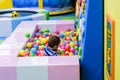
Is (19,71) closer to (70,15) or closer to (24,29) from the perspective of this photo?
(24,29)

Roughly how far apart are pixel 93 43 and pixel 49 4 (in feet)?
15.4

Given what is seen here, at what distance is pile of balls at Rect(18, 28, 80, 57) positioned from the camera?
232 cm

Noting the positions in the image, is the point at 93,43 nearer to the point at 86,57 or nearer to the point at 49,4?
the point at 86,57

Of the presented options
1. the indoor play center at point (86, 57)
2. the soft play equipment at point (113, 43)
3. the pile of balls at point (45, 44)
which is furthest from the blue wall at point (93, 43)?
the pile of balls at point (45, 44)

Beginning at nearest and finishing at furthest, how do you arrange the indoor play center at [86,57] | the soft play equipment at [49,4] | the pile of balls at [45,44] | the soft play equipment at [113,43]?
the soft play equipment at [113,43], the indoor play center at [86,57], the pile of balls at [45,44], the soft play equipment at [49,4]

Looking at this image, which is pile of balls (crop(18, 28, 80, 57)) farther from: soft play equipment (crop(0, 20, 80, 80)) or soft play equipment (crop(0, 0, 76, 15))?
soft play equipment (crop(0, 0, 76, 15))

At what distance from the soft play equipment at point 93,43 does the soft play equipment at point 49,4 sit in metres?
4.50

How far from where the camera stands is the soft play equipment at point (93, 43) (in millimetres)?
1832

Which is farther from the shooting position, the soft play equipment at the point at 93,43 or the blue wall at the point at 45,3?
the blue wall at the point at 45,3

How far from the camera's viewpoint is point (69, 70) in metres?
1.74

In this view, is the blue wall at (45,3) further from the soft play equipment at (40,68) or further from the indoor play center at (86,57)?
the soft play equipment at (40,68)

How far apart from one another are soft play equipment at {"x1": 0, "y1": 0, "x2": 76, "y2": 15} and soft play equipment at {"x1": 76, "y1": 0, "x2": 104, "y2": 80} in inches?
177

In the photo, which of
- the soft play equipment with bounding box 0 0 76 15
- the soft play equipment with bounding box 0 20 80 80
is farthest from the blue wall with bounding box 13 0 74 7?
the soft play equipment with bounding box 0 20 80 80

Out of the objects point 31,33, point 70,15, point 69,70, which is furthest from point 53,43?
point 70,15
